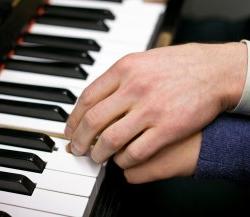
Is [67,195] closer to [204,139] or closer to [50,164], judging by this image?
[50,164]

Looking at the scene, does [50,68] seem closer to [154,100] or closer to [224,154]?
[154,100]

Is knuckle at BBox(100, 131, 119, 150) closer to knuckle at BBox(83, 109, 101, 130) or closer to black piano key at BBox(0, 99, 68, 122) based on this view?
knuckle at BBox(83, 109, 101, 130)

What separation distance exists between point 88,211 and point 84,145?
0.12 meters

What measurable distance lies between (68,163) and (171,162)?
0.63 feet

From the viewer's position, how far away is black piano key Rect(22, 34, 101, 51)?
107 cm

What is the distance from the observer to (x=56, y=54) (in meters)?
1.05

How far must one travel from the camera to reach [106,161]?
818 millimetres

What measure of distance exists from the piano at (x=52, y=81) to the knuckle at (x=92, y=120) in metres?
0.08

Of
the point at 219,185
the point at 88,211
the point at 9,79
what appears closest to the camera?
the point at 88,211

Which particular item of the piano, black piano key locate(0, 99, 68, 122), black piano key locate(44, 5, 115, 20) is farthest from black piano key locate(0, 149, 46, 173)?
black piano key locate(44, 5, 115, 20)

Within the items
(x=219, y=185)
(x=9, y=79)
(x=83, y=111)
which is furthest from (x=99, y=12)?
(x=219, y=185)

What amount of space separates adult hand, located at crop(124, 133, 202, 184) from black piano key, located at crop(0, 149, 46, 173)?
17 centimetres

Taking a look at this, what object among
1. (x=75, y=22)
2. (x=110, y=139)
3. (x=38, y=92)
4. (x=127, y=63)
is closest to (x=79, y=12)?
(x=75, y=22)

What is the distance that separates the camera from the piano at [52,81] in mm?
774
